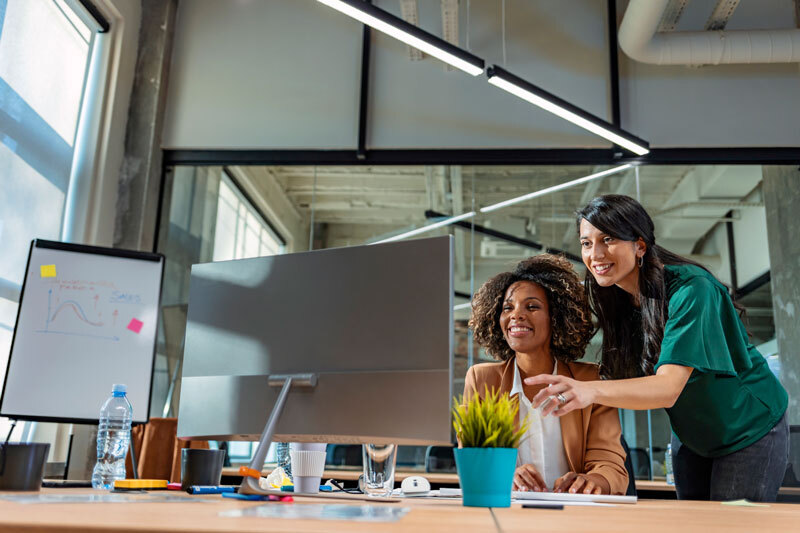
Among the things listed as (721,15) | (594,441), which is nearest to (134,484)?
(594,441)

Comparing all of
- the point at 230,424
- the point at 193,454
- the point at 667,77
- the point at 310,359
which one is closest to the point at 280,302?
the point at 310,359

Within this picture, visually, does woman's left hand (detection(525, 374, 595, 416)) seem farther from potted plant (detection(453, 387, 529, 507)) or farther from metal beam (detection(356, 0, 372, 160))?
metal beam (detection(356, 0, 372, 160))

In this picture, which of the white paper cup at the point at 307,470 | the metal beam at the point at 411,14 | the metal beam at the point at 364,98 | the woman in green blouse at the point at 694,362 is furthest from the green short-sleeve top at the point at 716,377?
the metal beam at the point at 411,14

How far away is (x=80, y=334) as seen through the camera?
8.92 feet

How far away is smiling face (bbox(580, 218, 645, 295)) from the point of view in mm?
1818

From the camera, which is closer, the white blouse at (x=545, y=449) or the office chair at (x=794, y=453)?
the white blouse at (x=545, y=449)

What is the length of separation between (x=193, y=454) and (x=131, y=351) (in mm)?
1482

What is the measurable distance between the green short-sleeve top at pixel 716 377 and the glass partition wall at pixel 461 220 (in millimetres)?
2041

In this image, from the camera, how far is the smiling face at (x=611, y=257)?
1818mm

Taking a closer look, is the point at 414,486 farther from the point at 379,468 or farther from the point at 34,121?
the point at 34,121

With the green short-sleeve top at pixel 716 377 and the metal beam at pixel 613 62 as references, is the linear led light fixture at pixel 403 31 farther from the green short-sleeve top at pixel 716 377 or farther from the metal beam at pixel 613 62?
the green short-sleeve top at pixel 716 377

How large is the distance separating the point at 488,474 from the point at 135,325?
2.12 m

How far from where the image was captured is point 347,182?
13.6 ft

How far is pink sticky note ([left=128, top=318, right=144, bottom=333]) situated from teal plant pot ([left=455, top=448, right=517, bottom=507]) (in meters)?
2.08
